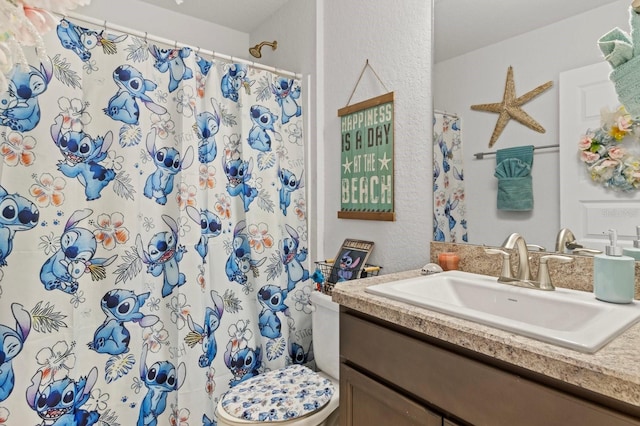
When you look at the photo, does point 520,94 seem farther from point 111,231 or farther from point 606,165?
point 111,231

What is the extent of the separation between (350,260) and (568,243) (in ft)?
2.92

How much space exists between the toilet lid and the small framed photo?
1.52 feet

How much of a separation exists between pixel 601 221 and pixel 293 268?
143cm

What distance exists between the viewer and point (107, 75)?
4.99ft

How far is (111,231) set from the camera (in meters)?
1.53

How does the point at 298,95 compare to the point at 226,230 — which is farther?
the point at 298,95

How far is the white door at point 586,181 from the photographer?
95 centimetres

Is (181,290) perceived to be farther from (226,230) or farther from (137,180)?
(137,180)

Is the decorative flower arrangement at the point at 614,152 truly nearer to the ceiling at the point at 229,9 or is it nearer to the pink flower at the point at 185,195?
the pink flower at the point at 185,195

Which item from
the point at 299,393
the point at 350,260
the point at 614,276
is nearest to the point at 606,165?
the point at 614,276

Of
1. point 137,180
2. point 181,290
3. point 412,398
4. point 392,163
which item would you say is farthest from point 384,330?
point 137,180

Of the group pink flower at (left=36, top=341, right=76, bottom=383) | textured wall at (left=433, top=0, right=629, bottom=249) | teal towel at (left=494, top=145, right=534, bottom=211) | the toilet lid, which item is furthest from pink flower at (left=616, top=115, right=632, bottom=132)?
pink flower at (left=36, top=341, right=76, bottom=383)

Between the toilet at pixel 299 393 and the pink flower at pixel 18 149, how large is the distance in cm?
123

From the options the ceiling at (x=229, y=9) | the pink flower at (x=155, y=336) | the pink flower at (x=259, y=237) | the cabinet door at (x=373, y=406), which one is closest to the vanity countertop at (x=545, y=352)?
the cabinet door at (x=373, y=406)
